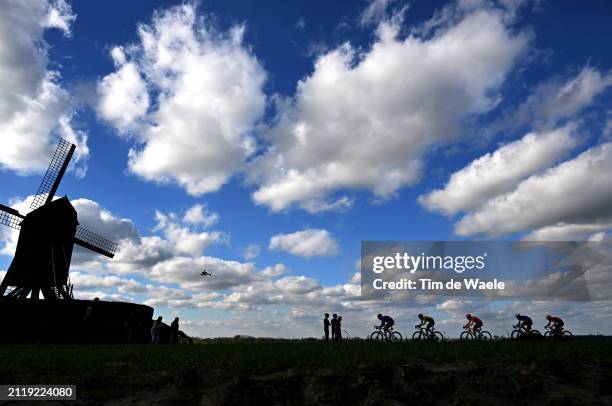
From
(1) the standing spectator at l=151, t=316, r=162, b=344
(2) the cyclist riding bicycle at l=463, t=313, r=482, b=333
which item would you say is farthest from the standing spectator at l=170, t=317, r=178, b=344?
(2) the cyclist riding bicycle at l=463, t=313, r=482, b=333

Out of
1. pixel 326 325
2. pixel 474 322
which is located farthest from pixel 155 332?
pixel 474 322

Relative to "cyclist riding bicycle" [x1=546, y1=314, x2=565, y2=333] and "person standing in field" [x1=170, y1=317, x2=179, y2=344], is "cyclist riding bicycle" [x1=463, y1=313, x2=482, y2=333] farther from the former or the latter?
"person standing in field" [x1=170, y1=317, x2=179, y2=344]

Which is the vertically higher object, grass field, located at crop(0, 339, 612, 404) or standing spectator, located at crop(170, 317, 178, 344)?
standing spectator, located at crop(170, 317, 178, 344)

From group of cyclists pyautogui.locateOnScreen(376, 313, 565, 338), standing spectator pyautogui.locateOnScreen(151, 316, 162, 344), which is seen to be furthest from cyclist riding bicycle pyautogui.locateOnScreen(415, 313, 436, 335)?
standing spectator pyautogui.locateOnScreen(151, 316, 162, 344)

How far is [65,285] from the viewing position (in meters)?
32.8

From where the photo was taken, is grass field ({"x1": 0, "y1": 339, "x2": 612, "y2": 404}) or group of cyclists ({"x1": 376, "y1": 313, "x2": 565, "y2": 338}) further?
group of cyclists ({"x1": 376, "y1": 313, "x2": 565, "y2": 338})

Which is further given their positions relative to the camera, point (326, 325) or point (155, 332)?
point (326, 325)

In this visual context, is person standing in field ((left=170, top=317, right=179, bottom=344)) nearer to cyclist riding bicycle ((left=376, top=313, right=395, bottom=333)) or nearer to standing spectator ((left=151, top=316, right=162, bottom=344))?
standing spectator ((left=151, top=316, right=162, bottom=344))

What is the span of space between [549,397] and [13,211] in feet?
122

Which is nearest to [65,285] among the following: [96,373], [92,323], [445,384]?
[92,323]

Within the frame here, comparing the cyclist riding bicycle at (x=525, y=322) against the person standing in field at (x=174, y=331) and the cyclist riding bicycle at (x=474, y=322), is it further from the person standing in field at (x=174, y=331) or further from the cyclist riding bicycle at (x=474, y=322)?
the person standing in field at (x=174, y=331)

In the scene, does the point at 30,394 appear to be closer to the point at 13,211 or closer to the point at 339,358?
the point at 339,358

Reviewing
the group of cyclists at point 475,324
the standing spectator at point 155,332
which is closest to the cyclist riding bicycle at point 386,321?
the group of cyclists at point 475,324

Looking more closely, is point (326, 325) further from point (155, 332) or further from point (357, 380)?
point (357, 380)
